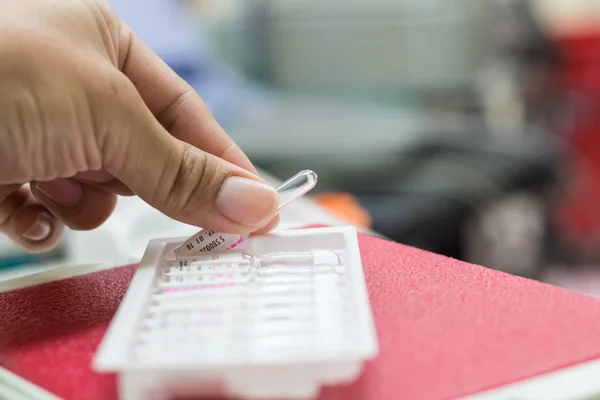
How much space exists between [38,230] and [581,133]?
5.31 feet

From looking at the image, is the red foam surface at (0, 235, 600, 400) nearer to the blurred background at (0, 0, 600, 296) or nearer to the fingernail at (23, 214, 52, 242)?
the fingernail at (23, 214, 52, 242)

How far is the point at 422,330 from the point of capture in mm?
368

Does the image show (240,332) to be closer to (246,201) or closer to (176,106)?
(246,201)

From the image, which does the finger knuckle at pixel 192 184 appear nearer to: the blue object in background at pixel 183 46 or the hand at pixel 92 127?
the hand at pixel 92 127

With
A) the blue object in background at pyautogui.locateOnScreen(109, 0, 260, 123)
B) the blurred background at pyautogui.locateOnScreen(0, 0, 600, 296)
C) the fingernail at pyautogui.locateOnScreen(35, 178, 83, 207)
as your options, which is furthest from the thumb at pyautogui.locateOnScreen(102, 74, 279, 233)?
the blue object in background at pyautogui.locateOnScreen(109, 0, 260, 123)

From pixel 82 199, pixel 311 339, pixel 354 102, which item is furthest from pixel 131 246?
pixel 354 102

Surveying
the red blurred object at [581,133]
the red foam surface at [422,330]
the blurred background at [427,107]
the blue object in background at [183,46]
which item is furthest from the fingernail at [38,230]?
the red blurred object at [581,133]

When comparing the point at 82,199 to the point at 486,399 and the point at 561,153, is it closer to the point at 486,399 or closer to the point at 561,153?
the point at 486,399

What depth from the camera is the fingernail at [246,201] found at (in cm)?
44

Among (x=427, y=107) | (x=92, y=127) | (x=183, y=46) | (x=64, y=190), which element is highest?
(x=92, y=127)

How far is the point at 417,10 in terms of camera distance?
2.25 meters

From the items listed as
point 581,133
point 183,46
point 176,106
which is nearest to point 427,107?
point 581,133

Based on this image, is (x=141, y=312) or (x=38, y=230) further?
(x=38, y=230)

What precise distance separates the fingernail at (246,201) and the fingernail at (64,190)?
0.19m
